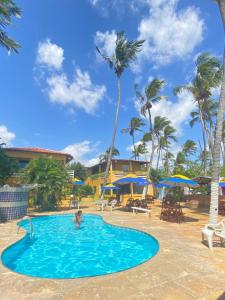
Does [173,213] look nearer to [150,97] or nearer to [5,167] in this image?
[5,167]

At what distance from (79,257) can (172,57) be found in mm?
15309

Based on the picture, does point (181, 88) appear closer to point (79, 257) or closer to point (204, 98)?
point (204, 98)

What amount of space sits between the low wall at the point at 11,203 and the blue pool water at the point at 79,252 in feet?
8.19

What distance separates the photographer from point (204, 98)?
24.2m

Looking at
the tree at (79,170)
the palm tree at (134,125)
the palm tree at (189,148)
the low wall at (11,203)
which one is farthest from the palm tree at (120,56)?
the palm tree at (189,148)

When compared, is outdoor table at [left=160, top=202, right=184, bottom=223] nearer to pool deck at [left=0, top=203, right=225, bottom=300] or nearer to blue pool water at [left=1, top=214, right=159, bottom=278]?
blue pool water at [left=1, top=214, right=159, bottom=278]

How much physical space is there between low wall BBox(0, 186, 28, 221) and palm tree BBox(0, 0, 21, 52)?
1064 centimetres

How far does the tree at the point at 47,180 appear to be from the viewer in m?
17.8

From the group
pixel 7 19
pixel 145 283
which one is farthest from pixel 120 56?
pixel 145 283

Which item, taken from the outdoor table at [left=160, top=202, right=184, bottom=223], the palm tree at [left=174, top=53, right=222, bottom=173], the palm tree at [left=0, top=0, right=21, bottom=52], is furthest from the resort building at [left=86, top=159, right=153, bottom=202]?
the palm tree at [left=0, top=0, right=21, bottom=52]

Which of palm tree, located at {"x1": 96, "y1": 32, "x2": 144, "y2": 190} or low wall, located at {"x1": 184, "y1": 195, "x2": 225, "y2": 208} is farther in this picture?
palm tree, located at {"x1": 96, "y1": 32, "x2": 144, "y2": 190}

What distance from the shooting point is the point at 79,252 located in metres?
8.31

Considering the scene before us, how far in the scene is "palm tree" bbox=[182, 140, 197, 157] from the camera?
52.6 meters

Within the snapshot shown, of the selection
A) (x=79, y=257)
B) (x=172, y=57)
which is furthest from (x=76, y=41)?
(x=79, y=257)
